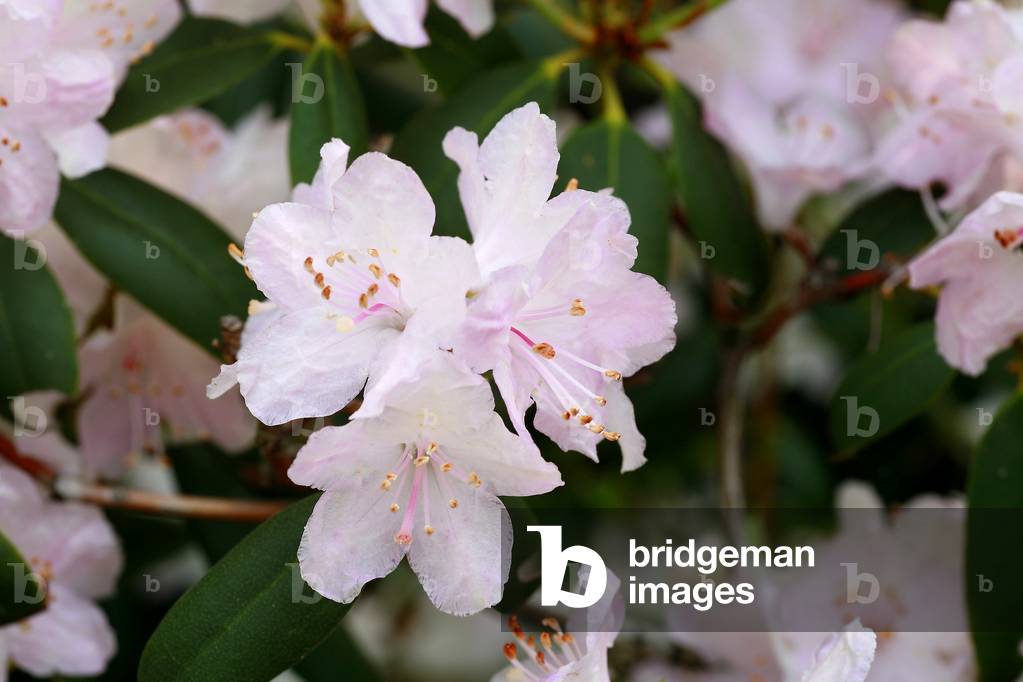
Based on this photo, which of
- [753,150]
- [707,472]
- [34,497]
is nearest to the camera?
[34,497]

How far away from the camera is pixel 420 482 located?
2.99ft

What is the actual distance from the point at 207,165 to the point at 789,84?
94 centimetres

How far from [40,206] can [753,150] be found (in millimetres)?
876

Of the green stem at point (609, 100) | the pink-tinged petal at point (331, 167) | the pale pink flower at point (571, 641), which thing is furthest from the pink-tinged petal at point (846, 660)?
the green stem at point (609, 100)

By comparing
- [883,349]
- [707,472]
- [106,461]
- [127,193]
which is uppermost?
[127,193]

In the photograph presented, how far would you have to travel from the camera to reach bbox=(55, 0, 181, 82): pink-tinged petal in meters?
1.15

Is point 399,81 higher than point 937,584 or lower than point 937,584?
higher

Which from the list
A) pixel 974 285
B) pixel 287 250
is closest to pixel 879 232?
pixel 974 285

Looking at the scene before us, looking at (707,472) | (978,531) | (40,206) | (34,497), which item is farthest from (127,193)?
(707,472)

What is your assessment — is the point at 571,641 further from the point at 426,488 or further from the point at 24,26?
the point at 24,26

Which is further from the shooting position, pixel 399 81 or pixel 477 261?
pixel 399 81

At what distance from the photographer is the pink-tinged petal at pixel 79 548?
1.26m

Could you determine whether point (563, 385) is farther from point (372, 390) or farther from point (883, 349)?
point (883, 349)

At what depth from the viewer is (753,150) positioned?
1.52 m
